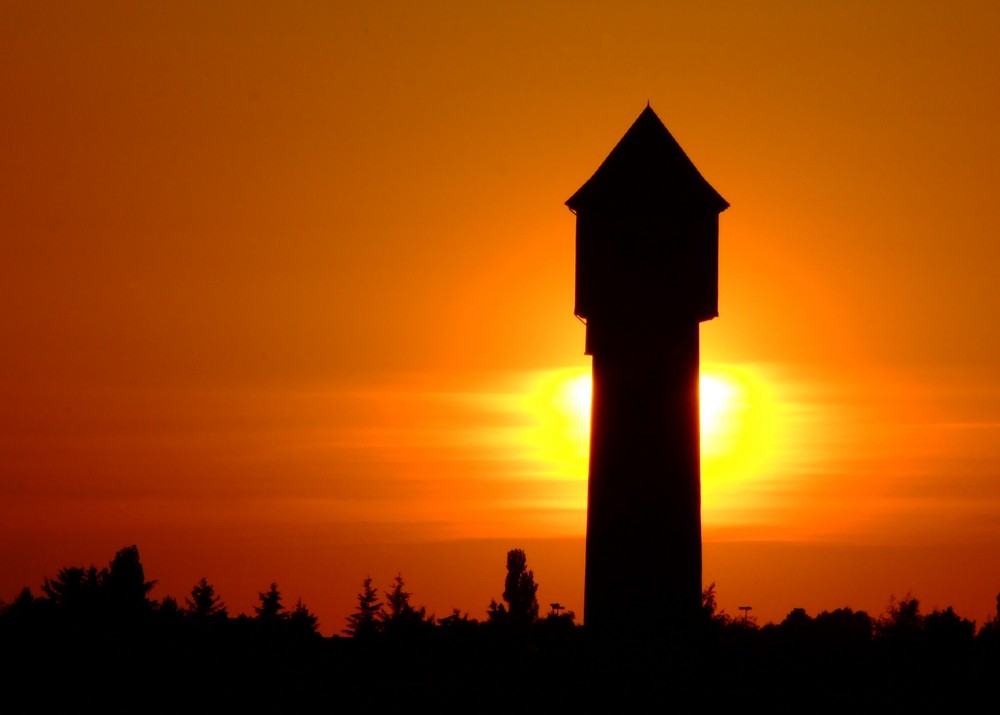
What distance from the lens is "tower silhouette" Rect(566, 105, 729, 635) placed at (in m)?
37.3

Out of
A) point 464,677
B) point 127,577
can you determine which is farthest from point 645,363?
point 127,577

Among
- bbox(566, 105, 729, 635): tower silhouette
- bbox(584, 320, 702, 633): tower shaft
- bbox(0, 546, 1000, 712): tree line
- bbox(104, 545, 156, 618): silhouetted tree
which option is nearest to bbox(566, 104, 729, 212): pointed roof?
bbox(566, 105, 729, 635): tower silhouette

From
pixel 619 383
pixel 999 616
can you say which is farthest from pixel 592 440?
pixel 999 616

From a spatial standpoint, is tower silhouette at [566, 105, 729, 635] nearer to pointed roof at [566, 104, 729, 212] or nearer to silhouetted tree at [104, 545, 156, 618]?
pointed roof at [566, 104, 729, 212]

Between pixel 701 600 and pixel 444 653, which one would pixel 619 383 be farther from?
pixel 444 653

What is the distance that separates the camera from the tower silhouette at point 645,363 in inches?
1470

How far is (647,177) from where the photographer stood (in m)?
39.0

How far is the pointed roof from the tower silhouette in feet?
0.07

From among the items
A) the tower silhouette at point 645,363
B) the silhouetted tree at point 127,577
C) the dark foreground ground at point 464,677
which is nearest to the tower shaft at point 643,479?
the tower silhouette at point 645,363

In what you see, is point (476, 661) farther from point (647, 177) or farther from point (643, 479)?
point (647, 177)

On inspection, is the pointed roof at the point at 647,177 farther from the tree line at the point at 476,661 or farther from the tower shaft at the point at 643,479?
the tree line at the point at 476,661

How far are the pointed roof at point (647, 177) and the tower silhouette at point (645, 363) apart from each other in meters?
0.02

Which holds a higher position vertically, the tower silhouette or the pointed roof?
the pointed roof

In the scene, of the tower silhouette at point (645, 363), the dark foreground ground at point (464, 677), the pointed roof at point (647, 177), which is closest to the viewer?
the dark foreground ground at point (464, 677)
